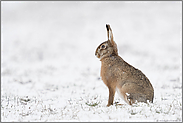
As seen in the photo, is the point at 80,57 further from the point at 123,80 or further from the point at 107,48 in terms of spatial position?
the point at 123,80

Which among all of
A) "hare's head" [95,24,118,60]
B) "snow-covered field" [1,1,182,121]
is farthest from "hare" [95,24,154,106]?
"snow-covered field" [1,1,182,121]

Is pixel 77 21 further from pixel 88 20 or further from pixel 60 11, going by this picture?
pixel 60 11

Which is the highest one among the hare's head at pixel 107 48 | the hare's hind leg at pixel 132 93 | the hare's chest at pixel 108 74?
the hare's head at pixel 107 48

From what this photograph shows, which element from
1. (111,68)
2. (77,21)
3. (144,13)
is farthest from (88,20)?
(111,68)

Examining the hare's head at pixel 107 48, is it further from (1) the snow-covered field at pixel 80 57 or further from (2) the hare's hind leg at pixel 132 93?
(1) the snow-covered field at pixel 80 57

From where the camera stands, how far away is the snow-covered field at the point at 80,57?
577 cm

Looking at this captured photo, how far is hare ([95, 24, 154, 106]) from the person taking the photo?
5879 mm

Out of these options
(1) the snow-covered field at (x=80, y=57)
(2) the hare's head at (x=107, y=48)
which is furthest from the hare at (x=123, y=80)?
(1) the snow-covered field at (x=80, y=57)

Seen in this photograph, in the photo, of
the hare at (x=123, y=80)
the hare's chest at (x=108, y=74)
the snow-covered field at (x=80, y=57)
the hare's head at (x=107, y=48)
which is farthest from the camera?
the hare's head at (x=107, y=48)

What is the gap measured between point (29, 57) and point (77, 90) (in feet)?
32.9

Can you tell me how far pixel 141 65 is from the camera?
16391mm

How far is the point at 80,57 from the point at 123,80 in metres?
13.6

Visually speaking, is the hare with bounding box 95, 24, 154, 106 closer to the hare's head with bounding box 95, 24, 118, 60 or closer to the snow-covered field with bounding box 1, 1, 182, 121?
the hare's head with bounding box 95, 24, 118, 60

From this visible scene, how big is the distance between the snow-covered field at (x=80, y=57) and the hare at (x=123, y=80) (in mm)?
268
